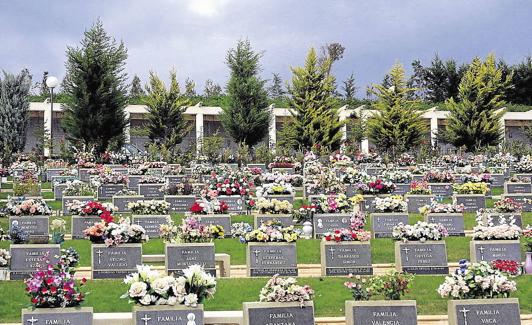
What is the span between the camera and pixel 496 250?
1502 centimetres

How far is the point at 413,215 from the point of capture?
864 inches

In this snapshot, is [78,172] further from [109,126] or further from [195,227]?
[195,227]

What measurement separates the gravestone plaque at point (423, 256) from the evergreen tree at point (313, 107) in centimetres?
2879

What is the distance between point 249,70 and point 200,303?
35.8 meters

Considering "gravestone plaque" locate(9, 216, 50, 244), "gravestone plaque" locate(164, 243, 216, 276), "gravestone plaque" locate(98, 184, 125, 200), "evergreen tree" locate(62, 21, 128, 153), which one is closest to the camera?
"gravestone plaque" locate(164, 243, 216, 276)

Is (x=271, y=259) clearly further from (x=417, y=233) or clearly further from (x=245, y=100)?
(x=245, y=100)

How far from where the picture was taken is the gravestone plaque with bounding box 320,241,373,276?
14594 millimetres

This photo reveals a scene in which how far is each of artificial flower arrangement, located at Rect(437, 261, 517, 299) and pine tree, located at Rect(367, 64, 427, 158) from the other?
34875 mm

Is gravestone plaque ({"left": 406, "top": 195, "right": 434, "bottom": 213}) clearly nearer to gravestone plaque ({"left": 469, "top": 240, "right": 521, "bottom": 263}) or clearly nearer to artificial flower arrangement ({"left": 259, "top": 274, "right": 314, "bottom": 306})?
gravestone plaque ({"left": 469, "top": 240, "right": 521, "bottom": 263})

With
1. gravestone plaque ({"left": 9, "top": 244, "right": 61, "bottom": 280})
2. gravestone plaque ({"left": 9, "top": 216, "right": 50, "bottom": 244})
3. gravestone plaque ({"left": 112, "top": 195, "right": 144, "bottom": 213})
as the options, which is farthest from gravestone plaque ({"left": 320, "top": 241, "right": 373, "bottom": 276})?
gravestone plaque ({"left": 112, "top": 195, "right": 144, "bottom": 213})

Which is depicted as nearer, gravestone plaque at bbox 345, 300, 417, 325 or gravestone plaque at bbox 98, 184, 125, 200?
gravestone plaque at bbox 345, 300, 417, 325

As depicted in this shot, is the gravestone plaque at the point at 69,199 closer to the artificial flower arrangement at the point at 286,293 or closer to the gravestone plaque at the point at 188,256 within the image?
the gravestone plaque at the point at 188,256

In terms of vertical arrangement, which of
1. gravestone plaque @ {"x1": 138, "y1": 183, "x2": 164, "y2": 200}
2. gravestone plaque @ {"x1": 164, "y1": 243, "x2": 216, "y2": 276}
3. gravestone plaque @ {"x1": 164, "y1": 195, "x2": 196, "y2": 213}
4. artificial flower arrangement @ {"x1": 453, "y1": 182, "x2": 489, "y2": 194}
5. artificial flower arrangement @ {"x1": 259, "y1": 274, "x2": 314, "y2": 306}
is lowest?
artificial flower arrangement @ {"x1": 259, "y1": 274, "x2": 314, "y2": 306}

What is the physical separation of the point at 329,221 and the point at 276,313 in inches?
364
